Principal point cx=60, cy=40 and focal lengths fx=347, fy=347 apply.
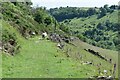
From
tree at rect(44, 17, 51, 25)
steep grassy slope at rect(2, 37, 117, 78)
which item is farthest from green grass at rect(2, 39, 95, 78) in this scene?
tree at rect(44, 17, 51, 25)

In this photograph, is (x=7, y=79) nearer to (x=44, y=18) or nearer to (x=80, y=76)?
(x=80, y=76)

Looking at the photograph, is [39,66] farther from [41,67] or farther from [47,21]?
[47,21]

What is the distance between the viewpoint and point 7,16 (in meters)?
56.2

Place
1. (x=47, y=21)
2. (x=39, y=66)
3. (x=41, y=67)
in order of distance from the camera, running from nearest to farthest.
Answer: (x=41, y=67) → (x=39, y=66) → (x=47, y=21)

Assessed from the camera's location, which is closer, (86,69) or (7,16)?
(86,69)

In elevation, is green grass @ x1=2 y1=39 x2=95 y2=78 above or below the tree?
below

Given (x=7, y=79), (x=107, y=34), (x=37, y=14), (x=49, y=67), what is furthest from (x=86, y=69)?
(x=107, y=34)

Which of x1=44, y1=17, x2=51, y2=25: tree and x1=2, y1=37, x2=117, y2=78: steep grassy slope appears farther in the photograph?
x1=44, y1=17, x2=51, y2=25: tree

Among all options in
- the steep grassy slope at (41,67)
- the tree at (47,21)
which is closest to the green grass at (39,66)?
the steep grassy slope at (41,67)

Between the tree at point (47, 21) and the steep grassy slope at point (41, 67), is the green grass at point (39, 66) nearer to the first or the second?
the steep grassy slope at point (41, 67)

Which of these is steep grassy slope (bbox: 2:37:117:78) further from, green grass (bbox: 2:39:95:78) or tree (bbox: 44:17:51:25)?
tree (bbox: 44:17:51:25)

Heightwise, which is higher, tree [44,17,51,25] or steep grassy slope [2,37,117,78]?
tree [44,17,51,25]

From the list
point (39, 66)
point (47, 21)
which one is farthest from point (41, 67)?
point (47, 21)

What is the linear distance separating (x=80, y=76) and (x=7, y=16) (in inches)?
1175
